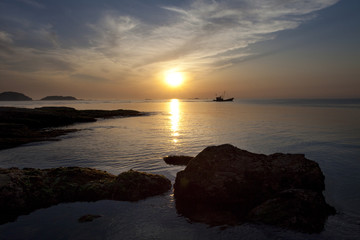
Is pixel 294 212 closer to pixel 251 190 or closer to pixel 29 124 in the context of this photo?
pixel 251 190

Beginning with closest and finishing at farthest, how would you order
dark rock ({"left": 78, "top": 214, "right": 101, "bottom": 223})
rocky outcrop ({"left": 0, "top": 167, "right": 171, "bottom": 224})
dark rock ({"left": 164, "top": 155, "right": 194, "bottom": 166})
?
dark rock ({"left": 78, "top": 214, "right": 101, "bottom": 223})
rocky outcrop ({"left": 0, "top": 167, "right": 171, "bottom": 224})
dark rock ({"left": 164, "top": 155, "right": 194, "bottom": 166})

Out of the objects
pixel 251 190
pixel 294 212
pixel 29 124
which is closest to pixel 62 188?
pixel 251 190

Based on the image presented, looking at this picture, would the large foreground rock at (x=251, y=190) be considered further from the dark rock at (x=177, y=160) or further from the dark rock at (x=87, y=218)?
the dark rock at (x=177, y=160)

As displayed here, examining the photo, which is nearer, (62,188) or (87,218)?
(87,218)

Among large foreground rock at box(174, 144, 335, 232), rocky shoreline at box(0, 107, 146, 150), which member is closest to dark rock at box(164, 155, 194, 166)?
large foreground rock at box(174, 144, 335, 232)

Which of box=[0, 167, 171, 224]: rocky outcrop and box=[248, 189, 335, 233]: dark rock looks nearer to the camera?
box=[248, 189, 335, 233]: dark rock

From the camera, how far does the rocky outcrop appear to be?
9.06m

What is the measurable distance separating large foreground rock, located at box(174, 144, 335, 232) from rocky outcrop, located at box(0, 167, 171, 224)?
6.19 feet

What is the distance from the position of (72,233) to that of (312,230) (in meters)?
8.47

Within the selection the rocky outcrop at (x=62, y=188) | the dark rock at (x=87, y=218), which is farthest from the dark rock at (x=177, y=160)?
the dark rock at (x=87, y=218)

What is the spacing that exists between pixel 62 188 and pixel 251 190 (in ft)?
29.6

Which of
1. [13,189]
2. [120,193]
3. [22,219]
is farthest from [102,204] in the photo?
[13,189]

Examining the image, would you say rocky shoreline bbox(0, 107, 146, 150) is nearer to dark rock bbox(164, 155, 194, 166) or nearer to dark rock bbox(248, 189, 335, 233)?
dark rock bbox(164, 155, 194, 166)

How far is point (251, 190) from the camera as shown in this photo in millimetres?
9469
